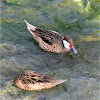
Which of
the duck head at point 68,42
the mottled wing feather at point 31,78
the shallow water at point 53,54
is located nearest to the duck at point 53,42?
the duck head at point 68,42

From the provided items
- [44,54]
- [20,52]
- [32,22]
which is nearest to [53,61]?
[44,54]

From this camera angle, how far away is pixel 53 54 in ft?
25.1

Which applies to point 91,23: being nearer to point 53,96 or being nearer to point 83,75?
point 83,75

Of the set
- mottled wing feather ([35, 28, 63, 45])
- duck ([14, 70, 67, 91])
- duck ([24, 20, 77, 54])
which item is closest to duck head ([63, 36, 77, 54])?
duck ([24, 20, 77, 54])

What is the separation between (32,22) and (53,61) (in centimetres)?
250

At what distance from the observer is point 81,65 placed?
22.7 feet

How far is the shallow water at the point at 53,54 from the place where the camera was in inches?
228

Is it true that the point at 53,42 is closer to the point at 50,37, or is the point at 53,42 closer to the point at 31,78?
the point at 50,37

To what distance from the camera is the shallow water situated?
580cm

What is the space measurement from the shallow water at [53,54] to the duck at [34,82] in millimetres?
119

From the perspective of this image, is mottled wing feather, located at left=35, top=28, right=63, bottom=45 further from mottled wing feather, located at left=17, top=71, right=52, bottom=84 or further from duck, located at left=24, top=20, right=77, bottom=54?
mottled wing feather, located at left=17, top=71, right=52, bottom=84

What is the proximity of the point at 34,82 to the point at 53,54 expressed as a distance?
6.74ft

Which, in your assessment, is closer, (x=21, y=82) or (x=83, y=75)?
(x=21, y=82)

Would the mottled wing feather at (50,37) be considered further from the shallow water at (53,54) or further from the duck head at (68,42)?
the shallow water at (53,54)
